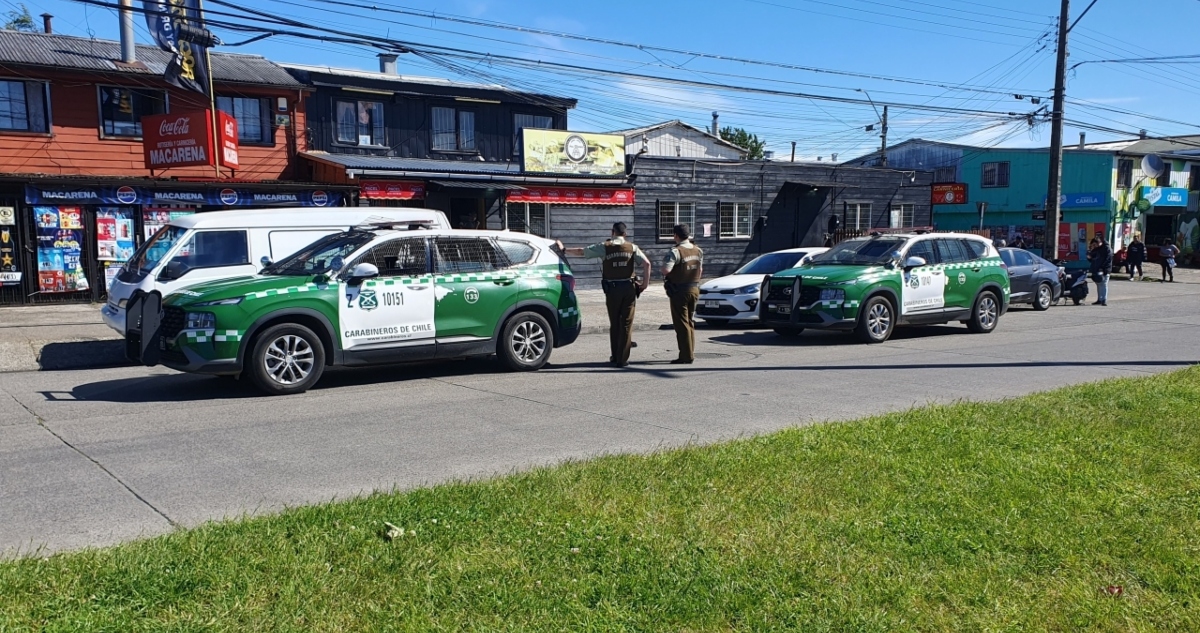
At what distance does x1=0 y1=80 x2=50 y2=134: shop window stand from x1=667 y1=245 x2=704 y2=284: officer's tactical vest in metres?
16.4

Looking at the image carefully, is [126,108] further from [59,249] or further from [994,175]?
[994,175]

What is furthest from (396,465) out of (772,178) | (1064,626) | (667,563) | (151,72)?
(772,178)

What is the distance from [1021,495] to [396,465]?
4012 millimetres

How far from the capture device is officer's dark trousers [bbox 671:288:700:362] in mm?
12180

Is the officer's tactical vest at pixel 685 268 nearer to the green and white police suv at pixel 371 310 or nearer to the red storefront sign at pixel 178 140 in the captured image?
→ the green and white police suv at pixel 371 310

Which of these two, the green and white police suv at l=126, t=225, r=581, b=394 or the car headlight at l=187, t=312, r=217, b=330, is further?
the green and white police suv at l=126, t=225, r=581, b=394

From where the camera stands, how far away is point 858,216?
32.8m

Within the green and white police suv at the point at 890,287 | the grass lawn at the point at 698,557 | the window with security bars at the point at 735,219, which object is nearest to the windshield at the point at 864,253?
the green and white police suv at the point at 890,287

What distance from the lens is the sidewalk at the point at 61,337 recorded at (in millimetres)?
12609

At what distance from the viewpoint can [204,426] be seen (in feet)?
26.5

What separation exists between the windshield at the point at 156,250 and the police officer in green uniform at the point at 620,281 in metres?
5.66

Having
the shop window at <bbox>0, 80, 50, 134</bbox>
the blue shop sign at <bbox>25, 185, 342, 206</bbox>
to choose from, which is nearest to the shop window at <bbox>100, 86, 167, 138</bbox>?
the shop window at <bbox>0, 80, 50, 134</bbox>

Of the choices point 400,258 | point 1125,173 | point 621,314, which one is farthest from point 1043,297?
point 1125,173

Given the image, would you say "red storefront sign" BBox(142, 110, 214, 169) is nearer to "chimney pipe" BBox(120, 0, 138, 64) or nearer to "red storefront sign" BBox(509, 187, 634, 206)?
"chimney pipe" BBox(120, 0, 138, 64)
